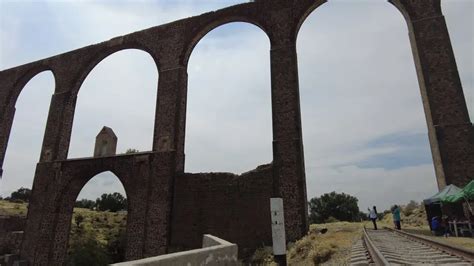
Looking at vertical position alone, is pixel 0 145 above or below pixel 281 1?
below

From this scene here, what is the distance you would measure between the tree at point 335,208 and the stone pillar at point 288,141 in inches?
1318

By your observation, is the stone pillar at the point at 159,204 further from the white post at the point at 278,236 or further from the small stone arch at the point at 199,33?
the white post at the point at 278,236

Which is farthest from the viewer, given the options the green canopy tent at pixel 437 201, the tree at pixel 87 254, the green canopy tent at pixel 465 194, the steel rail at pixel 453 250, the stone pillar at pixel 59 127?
the tree at pixel 87 254

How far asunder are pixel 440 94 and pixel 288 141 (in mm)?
5870

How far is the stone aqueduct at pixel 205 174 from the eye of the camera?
11.5 m

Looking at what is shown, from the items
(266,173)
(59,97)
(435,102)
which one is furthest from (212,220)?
(59,97)

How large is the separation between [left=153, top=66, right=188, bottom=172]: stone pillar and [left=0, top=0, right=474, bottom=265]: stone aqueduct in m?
0.05

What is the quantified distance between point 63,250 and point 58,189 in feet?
9.66

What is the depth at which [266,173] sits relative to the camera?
12.2 metres

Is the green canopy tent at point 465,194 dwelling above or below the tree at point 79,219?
above

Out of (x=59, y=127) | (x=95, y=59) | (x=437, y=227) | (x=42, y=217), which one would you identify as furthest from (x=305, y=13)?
(x=42, y=217)

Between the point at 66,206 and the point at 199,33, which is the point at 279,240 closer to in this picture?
the point at 199,33

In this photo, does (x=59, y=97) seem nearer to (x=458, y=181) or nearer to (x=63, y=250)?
(x=63, y=250)

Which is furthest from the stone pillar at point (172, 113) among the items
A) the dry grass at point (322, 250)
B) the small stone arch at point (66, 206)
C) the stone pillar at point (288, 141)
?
the dry grass at point (322, 250)
